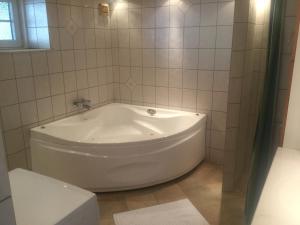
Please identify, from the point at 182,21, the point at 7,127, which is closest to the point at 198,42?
the point at 182,21

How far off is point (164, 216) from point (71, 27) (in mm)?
2089

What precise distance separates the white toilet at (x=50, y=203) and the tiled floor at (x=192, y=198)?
869mm

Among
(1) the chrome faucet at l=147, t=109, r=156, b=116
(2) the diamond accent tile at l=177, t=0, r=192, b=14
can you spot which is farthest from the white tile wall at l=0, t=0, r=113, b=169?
(2) the diamond accent tile at l=177, t=0, r=192, b=14

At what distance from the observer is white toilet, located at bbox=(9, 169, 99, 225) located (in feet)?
3.65

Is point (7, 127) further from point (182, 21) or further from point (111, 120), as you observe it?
point (182, 21)

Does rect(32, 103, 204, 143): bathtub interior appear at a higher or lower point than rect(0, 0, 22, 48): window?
lower

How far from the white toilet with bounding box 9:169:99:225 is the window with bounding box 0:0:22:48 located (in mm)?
1626

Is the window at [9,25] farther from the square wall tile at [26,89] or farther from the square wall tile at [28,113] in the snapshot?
the square wall tile at [28,113]

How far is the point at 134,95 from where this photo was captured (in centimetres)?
347

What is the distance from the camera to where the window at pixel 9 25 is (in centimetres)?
249

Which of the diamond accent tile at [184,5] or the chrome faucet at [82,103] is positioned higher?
the diamond accent tile at [184,5]

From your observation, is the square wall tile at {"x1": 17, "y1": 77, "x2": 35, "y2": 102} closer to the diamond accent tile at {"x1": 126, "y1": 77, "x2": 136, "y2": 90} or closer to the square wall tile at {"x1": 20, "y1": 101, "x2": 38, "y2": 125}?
the square wall tile at {"x1": 20, "y1": 101, "x2": 38, "y2": 125}

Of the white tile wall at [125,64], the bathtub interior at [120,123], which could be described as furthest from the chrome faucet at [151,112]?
the white tile wall at [125,64]

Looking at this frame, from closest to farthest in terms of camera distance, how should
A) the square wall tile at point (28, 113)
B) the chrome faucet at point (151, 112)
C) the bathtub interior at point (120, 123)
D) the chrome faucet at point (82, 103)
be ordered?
Answer: the square wall tile at point (28, 113) < the bathtub interior at point (120, 123) < the chrome faucet at point (82, 103) < the chrome faucet at point (151, 112)
